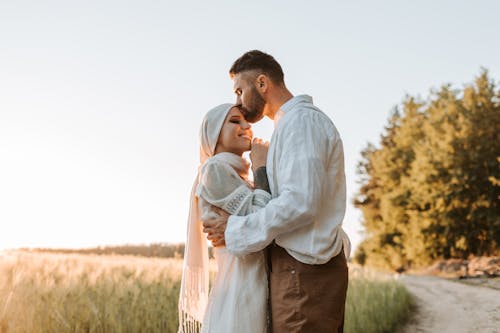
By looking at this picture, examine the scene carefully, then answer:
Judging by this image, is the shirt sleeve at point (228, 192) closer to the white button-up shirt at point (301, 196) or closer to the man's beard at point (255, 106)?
the white button-up shirt at point (301, 196)

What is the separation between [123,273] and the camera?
5.51 m

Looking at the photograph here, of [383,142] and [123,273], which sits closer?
[123,273]

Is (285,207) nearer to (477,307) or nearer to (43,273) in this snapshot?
(43,273)

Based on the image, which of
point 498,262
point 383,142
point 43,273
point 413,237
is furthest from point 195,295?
point 383,142

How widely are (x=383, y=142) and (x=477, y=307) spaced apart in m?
21.6

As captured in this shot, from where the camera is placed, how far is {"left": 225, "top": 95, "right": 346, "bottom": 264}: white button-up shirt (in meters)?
2.33

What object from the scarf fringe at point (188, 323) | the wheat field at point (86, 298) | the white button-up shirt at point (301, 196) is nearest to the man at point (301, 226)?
the white button-up shirt at point (301, 196)

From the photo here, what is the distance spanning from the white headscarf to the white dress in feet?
0.73

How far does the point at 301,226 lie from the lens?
2418mm

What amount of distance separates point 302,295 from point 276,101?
1.03m

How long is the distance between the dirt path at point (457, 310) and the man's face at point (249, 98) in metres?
6.28

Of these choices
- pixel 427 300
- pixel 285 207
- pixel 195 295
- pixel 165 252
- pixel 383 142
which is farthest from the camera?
pixel 383 142

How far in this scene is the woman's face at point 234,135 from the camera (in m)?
2.76

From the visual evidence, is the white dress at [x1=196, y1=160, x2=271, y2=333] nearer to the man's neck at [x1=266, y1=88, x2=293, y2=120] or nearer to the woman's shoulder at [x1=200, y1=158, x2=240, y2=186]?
the woman's shoulder at [x1=200, y1=158, x2=240, y2=186]
